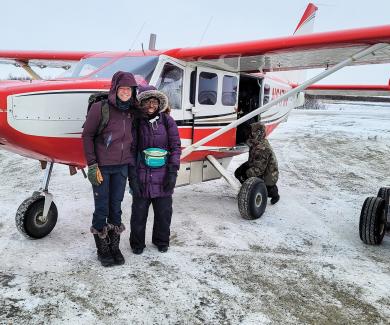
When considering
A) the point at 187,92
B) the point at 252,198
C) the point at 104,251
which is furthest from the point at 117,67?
the point at 252,198

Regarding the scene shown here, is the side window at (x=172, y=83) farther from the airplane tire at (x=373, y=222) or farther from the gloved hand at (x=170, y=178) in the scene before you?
the airplane tire at (x=373, y=222)

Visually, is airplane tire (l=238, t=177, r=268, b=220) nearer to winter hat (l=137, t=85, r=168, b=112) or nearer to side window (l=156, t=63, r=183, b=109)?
side window (l=156, t=63, r=183, b=109)

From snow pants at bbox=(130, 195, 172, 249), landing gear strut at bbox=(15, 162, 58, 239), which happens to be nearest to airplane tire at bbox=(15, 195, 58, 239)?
landing gear strut at bbox=(15, 162, 58, 239)

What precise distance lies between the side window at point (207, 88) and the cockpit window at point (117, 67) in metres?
0.93

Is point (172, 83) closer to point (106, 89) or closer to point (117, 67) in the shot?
point (117, 67)

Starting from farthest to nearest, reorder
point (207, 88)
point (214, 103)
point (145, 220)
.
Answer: point (214, 103)
point (207, 88)
point (145, 220)

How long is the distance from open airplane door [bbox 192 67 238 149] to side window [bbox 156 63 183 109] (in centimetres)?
32

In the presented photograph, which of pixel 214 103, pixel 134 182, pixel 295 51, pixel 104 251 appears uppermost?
pixel 295 51

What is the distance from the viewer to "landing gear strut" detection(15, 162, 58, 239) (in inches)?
165

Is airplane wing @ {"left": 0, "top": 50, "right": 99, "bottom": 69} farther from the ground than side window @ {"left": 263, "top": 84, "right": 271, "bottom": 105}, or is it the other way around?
airplane wing @ {"left": 0, "top": 50, "right": 99, "bottom": 69}

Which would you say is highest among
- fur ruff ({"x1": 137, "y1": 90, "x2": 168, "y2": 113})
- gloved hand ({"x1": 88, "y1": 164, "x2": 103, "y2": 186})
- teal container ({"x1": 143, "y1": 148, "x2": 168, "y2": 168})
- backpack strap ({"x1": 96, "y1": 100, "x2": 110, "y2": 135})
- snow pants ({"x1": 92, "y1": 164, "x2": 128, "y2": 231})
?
fur ruff ({"x1": 137, "y1": 90, "x2": 168, "y2": 113})

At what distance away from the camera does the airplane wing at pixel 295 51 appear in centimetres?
438

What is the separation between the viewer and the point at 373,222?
172 inches

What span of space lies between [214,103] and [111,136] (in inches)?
107
